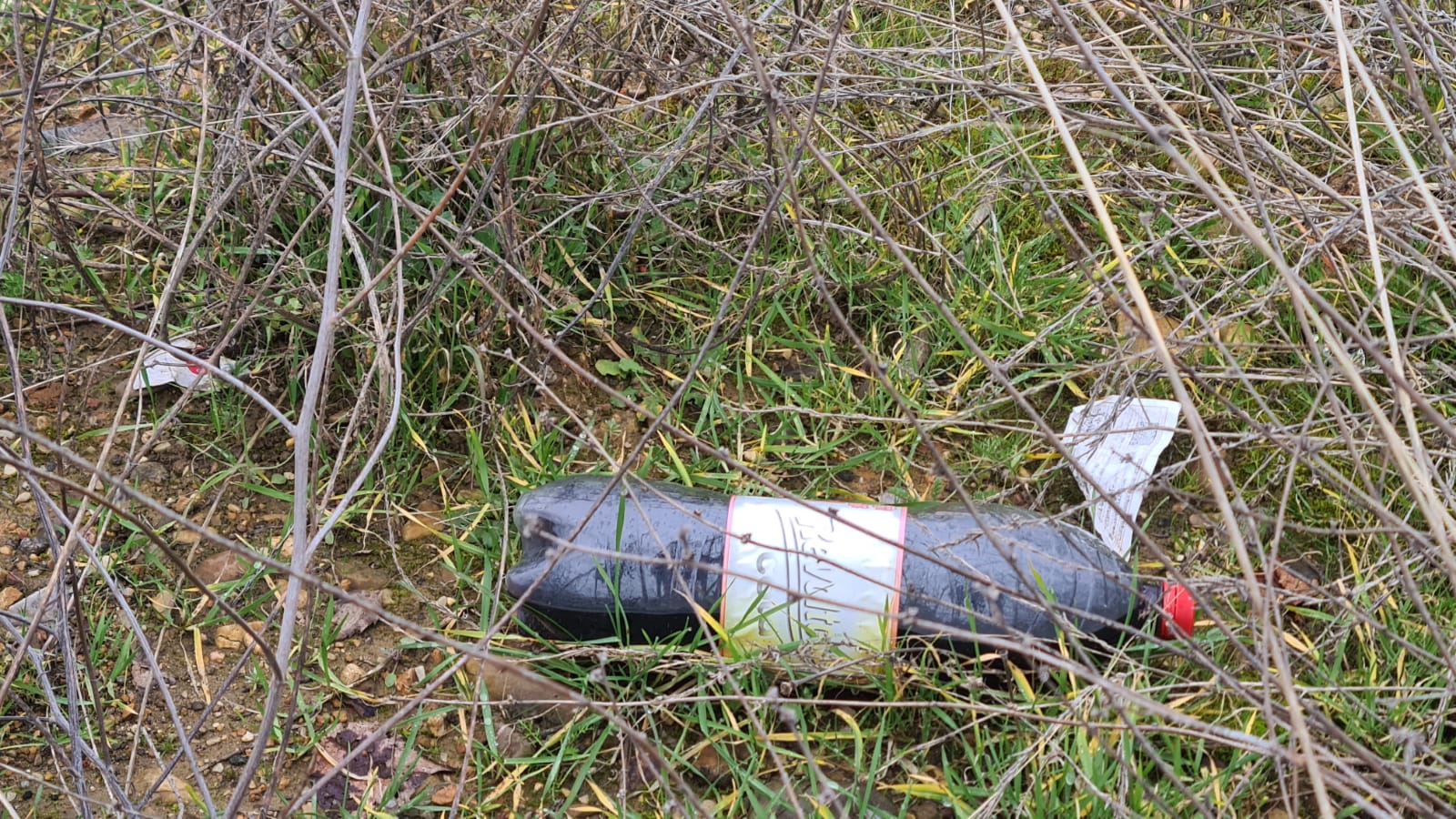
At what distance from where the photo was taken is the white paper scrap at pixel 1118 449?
1.88 m

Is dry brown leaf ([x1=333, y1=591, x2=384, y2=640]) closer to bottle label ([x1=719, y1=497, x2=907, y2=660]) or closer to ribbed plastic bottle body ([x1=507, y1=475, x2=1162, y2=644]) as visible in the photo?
ribbed plastic bottle body ([x1=507, y1=475, x2=1162, y2=644])

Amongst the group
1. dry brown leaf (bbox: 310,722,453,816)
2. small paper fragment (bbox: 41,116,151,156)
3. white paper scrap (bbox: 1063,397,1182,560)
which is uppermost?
small paper fragment (bbox: 41,116,151,156)

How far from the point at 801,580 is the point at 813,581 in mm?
19

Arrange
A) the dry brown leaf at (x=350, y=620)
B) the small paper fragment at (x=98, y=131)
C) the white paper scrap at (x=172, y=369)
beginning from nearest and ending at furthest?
the dry brown leaf at (x=350, y=620), the white paper scrap at (x=172, y=369), the small paper fragment at (x=98, y=131)

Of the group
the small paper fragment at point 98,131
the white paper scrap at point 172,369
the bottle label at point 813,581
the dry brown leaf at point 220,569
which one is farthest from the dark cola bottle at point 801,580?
the small paper fragment at point 98,131

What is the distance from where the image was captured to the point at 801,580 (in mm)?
1684

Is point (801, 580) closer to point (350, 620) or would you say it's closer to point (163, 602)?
point (350, 620)

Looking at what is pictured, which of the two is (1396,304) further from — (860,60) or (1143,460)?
(860,60)

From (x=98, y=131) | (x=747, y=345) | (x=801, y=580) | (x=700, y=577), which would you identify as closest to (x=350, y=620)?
(x=700, y=577)

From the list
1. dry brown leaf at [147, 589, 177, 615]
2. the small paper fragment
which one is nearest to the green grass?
dry brown leaf at [147, 589, 177, 615]

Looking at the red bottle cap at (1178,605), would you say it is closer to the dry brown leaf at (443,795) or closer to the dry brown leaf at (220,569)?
the dry brown leaf at (443,795)

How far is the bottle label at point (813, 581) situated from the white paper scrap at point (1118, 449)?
0.41 meters

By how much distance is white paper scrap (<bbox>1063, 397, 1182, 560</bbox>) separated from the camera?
1.88 m

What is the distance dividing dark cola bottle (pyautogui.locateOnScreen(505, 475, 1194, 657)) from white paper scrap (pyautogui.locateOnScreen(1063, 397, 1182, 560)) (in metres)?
0.14
